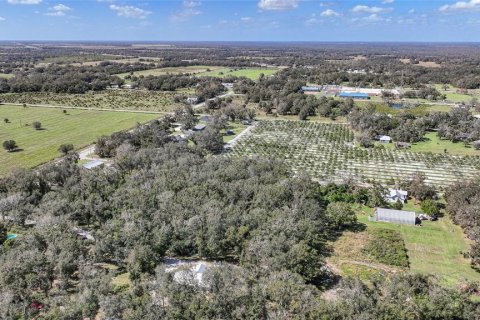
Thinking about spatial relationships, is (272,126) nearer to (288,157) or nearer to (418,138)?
(288,157)

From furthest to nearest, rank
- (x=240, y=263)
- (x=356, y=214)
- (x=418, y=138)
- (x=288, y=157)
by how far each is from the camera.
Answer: (x=418, y=138) → (x=288, y=157) → (x=356, y=214) → (x=240, y=263)

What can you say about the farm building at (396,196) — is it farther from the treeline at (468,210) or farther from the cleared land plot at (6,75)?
the cleared land plot at (6,75)

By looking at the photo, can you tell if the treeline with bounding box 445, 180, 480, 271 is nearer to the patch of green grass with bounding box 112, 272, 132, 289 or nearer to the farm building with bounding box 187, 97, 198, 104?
the patch of green grass with bounding box 112, 272, 132, 289

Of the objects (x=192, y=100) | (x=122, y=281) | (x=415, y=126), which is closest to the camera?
(x=122, y=281)

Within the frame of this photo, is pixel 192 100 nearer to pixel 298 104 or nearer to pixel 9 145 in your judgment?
pixel 298 104

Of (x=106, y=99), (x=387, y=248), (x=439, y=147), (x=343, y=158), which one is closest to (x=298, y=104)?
(x=439, y=147)

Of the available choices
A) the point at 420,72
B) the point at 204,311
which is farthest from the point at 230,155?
the point at 420,72

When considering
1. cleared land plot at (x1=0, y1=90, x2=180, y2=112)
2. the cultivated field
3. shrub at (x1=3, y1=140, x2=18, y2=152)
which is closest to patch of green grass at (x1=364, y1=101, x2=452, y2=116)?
cleared land plot at (x1=0, y1=90, x2=180, y2=112)

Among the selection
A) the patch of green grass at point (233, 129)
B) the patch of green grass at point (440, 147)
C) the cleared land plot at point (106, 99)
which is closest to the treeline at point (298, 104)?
the patch of green grass at point (233, 129)
